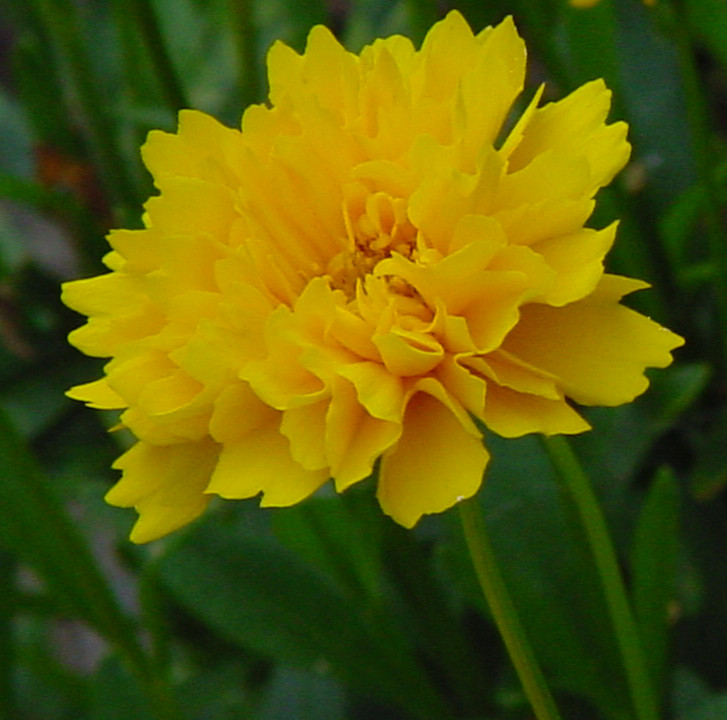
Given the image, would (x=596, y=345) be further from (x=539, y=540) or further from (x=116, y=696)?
(x=116, y=696)

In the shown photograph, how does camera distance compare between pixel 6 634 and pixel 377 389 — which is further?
pixel 6 634

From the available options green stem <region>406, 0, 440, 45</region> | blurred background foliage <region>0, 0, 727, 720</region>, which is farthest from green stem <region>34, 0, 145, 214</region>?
green stem <region>406, 0, 440, 45</region>

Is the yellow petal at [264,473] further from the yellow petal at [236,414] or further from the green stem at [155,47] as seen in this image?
the green stem at [155,47]

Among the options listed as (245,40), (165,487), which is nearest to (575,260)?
(165,487)

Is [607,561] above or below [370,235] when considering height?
below

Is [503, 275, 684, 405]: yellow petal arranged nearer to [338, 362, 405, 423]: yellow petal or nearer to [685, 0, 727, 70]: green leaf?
[338, 362, 405, 423]: yellow petal

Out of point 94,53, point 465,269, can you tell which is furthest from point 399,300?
point 94,53

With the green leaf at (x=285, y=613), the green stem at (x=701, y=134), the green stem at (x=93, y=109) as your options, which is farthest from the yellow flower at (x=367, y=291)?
the green stem at (x=93, y=109)
